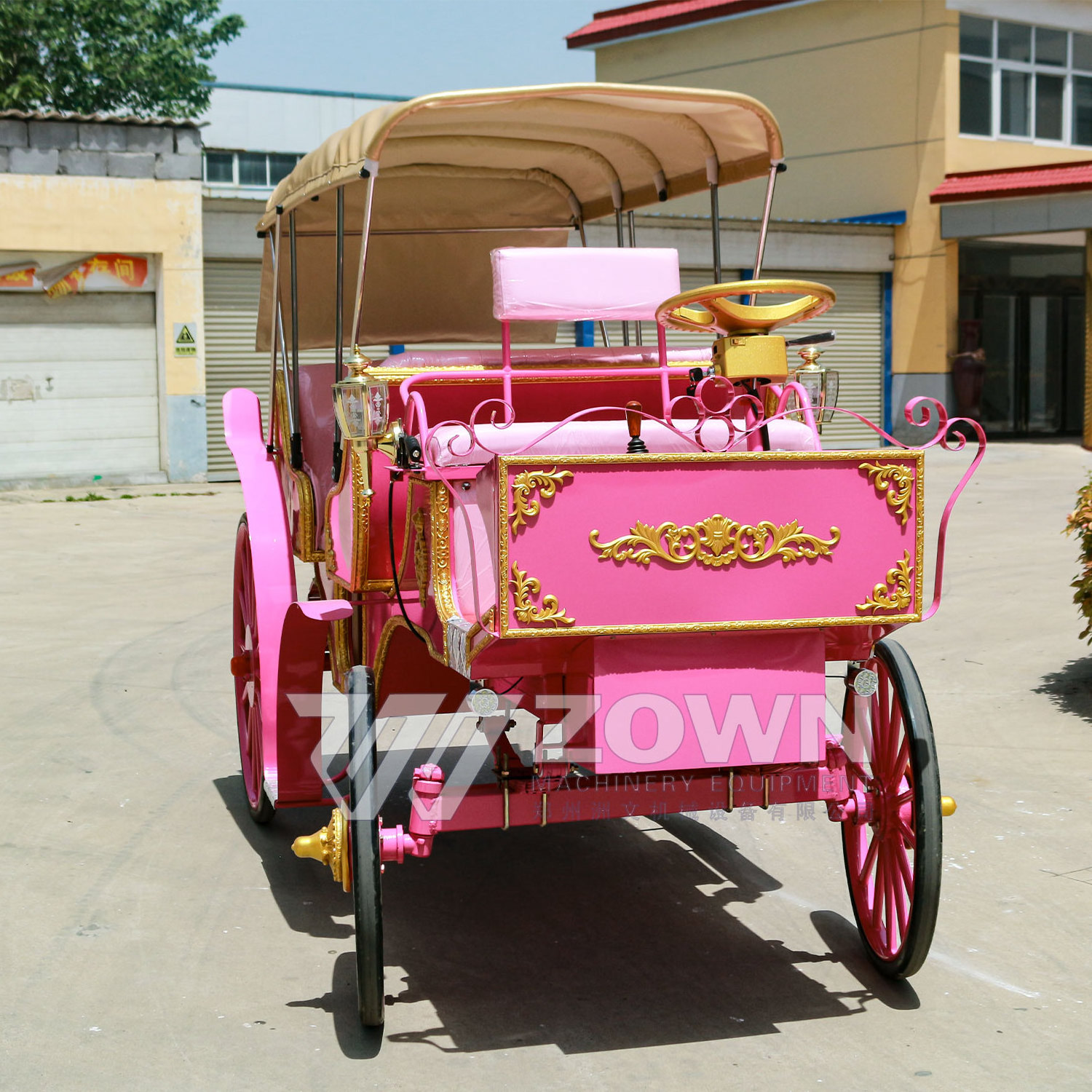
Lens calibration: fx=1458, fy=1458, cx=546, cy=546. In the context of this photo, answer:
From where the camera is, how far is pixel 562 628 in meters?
3.69

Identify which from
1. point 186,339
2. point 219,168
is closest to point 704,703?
point 186,339

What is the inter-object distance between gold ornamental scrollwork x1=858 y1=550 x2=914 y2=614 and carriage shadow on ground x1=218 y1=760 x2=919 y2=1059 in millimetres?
1188

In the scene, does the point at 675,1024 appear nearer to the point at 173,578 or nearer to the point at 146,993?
the point at 146,993

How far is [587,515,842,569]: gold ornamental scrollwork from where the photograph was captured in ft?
12.2

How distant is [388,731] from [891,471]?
3962mm

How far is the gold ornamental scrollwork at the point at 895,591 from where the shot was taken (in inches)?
153

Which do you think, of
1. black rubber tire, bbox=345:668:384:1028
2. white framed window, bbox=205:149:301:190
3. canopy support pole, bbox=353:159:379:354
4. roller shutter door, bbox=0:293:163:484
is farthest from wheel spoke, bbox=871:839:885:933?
white framed window, bbox=205:149:301:190

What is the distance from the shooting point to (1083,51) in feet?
87.0

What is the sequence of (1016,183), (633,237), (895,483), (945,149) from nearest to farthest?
(895,483)
(633,237)
(1016,183)
(945,149)

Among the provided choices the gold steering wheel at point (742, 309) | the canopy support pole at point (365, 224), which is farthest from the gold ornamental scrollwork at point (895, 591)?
the canopy support pole at point (365, 224)

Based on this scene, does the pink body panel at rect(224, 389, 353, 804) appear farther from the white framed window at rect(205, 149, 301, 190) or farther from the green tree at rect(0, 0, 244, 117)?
the white framed window at rect(205, 149, 301, 190)

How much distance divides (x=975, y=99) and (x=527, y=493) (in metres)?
23.8

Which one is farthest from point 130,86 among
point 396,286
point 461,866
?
point 461,866

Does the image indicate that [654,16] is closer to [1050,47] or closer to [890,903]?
[1050,47]
